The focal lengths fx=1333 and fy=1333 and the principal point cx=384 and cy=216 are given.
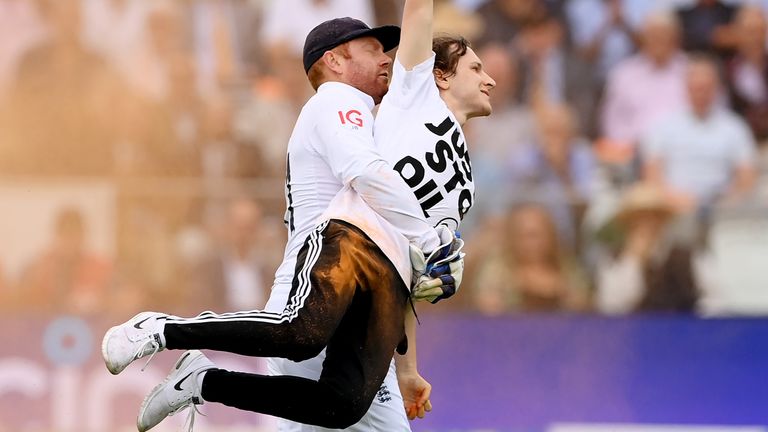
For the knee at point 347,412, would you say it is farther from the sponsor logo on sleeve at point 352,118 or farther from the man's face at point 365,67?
the man's face at point 365,67

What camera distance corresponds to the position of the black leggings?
528cm

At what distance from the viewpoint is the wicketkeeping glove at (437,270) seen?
551 cm

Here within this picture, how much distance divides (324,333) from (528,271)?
5.31 metres

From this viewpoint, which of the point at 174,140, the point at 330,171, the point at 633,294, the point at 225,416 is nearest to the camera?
the point at 330,171

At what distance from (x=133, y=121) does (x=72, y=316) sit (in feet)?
6.65

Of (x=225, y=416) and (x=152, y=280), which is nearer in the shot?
(x=225, y=416)

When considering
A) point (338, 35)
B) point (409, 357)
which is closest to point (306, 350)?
point (409, 357)

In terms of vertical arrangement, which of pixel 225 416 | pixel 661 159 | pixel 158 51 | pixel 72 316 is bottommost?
pixel 225 416

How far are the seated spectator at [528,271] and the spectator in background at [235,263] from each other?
5.61 ft

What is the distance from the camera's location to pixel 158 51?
36.4 feet

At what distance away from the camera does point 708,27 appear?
11.0m

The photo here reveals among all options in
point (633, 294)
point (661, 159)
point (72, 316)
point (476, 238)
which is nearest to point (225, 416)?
point (72, 316)

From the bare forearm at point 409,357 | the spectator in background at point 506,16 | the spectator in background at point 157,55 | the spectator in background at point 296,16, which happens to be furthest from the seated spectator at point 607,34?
the bare forearm at point 409,357

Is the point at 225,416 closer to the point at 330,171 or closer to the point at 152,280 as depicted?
the point at 152,280
